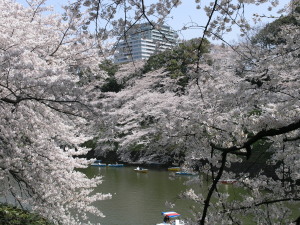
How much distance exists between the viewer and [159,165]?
60.7 feet

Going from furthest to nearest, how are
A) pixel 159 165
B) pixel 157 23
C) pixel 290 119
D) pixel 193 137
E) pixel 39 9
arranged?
pixel 159 165
pixel 39 9
pixel 193 137
pixel 290 119
pixel 157 23

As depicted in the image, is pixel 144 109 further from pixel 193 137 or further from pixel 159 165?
pixel 193 137

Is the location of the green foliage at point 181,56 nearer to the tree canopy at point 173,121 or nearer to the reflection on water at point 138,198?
the tree canopy at point 173,121

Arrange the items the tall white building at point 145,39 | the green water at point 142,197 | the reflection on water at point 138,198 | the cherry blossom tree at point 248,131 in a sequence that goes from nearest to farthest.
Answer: the tall white building at point 145,39, the cherry blossom tree at point 248,131, the green water at point 142,197, the reflection on water at point 138,198

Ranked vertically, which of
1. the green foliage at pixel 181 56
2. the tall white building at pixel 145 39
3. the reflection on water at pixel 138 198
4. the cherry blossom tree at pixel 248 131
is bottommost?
the reflection on water at pixel 138 198

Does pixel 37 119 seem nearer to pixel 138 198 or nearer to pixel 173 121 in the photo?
pixel 173 121

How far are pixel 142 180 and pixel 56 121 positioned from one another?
1047 centimetres

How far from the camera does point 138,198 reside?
1138cm

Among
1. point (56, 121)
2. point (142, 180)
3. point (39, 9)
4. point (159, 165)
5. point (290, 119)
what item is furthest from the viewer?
point (159, 165)

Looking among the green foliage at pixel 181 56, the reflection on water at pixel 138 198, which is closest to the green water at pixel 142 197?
the reflection on water at pixel 138 198

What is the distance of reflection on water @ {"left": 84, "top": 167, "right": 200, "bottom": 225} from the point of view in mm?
9039

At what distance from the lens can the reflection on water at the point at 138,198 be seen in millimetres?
9039

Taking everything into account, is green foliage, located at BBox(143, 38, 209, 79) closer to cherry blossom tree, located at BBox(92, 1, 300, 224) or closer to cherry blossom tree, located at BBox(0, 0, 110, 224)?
cherry blossom tree, located at BBox(92, 1, 300, 224)

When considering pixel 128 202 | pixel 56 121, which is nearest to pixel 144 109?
pixel 128 202
